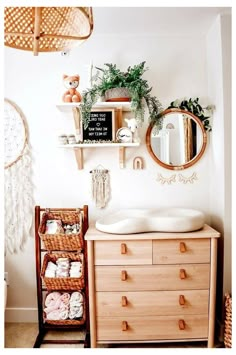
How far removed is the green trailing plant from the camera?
2789mm

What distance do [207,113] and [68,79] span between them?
3.78 feet

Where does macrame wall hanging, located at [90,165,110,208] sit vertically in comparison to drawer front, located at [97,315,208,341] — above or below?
above

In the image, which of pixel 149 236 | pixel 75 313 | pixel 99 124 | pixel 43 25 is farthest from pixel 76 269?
pixel 43 25

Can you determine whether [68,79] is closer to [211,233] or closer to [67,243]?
[67,243]

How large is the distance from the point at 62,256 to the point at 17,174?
77 cm

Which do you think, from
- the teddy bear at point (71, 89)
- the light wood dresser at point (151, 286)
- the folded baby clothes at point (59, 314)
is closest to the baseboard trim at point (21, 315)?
the folded baby clothes at point (59, 314)

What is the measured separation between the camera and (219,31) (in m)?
2.51

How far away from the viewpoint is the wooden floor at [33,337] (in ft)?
8.29

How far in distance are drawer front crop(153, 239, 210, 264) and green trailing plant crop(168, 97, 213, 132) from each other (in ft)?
3.20

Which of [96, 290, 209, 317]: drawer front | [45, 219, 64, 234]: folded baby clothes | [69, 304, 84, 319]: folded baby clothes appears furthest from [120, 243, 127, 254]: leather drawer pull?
[69, 304, 84, 319]: folded baby clothes

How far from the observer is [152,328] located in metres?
2.40

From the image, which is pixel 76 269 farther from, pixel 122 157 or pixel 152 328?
pixel 122 157

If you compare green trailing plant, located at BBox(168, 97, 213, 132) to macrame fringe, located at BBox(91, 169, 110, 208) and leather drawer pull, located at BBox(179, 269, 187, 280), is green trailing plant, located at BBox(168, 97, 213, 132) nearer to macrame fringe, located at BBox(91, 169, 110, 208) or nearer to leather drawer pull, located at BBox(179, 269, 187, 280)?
macrame fringe, located at BBox(91, 169, 110, 208)
